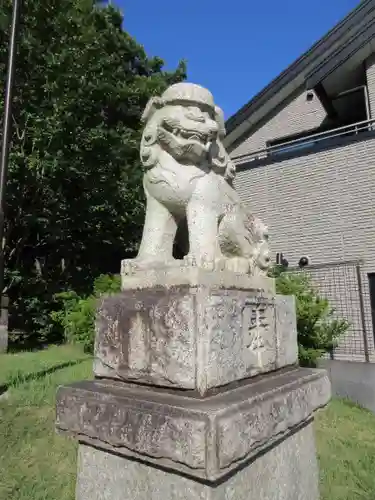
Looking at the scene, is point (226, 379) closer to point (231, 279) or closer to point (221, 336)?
point (221, 336)

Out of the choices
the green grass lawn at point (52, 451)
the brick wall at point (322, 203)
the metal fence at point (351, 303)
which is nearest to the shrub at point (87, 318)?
the green grass lawn at point (52, 451)

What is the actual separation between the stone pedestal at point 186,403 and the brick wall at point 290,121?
30.4ft

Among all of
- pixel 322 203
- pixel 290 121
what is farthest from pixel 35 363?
pixel 290 121

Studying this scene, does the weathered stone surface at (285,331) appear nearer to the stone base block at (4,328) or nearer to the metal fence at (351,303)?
the metal fence at (351,303)

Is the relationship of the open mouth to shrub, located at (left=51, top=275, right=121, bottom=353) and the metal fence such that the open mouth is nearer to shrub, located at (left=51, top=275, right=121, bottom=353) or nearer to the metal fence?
shrub, located at (left=51, top=275, right=121, bottom=353)

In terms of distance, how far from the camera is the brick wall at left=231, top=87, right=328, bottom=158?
10.3m

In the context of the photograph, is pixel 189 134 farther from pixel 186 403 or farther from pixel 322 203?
pixel 322 203

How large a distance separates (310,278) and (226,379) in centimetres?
565

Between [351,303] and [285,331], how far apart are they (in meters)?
4.75

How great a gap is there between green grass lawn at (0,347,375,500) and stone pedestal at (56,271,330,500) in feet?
4.16

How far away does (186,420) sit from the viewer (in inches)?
62.3

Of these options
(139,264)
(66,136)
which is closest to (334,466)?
(139,264)

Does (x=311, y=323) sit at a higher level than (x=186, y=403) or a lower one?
higher

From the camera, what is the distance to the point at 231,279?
7.02 ft
